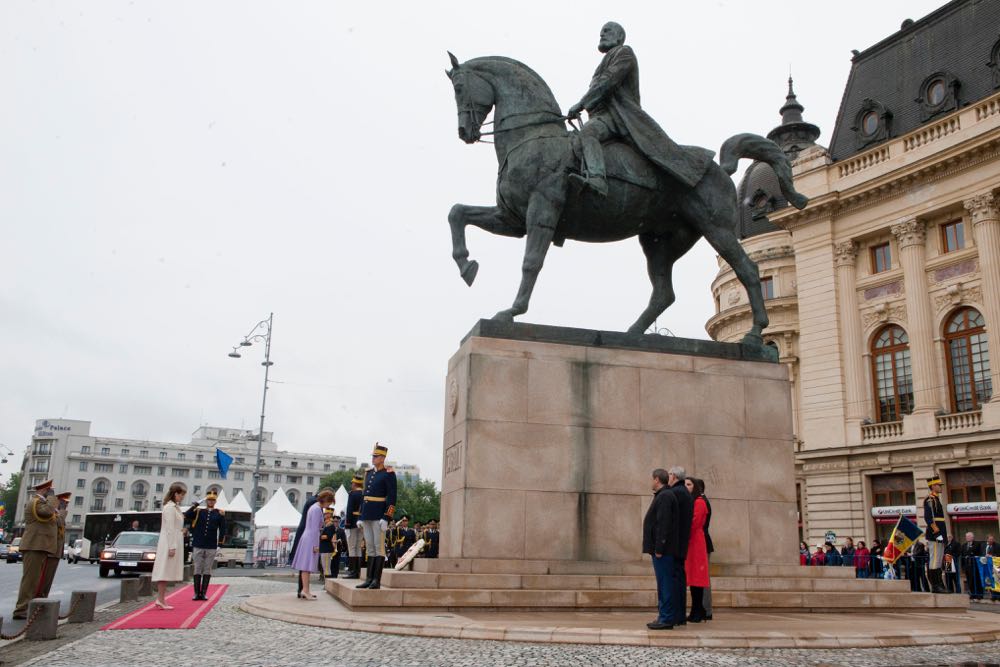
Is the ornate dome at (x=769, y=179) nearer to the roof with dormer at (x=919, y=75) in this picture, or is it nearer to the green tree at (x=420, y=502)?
the roof with dormer at (x=919, y=75)

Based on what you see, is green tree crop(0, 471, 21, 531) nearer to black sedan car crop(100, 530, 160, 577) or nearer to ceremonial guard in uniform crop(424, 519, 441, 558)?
black sedan car crop(100, 530, 160, 577)

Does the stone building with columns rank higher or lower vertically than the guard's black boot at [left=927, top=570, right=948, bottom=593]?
higher

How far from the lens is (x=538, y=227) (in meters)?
11.6

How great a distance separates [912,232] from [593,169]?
3177cm

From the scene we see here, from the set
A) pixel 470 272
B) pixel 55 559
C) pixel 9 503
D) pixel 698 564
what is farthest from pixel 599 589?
pixel 9 503

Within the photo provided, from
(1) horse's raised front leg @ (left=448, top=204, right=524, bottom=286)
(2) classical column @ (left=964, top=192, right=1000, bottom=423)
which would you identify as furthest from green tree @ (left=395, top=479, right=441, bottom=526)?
(1) horse's raised front leg @ (left=448, top=204, right=524, bottom=286)

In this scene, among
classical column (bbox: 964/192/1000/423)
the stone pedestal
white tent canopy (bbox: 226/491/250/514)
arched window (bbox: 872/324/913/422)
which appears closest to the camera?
the stone pedestal

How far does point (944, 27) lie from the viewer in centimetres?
4162

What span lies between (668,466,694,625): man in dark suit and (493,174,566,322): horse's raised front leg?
12.3ft

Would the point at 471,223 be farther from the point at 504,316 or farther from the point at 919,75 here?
the point at 919,75

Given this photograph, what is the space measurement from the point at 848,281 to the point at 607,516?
112 ft

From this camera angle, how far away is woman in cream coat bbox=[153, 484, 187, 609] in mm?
11609

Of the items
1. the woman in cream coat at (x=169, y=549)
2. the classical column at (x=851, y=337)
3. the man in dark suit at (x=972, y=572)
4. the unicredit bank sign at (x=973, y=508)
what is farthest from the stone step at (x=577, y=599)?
the classical column at (x=851, y=337)

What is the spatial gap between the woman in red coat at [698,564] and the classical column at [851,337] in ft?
109
